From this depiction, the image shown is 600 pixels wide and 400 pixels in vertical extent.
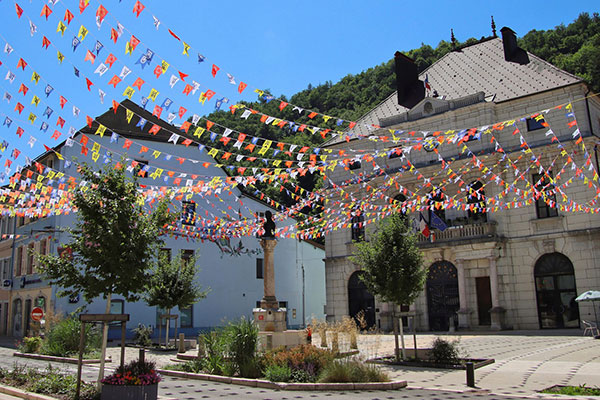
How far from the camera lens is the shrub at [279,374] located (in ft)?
41.0

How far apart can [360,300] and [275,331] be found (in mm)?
15958

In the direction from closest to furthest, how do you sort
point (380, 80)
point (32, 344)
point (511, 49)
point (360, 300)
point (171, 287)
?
point (32, 344) → point (171, 287) → point (511, 49) → point (360, 300) → point (380, 80)

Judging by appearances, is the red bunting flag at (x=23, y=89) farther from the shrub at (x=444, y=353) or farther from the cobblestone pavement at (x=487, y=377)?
the shrub at (x=444, y=353)

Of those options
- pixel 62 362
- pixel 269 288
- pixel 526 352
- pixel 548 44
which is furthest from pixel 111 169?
pixel 548 44

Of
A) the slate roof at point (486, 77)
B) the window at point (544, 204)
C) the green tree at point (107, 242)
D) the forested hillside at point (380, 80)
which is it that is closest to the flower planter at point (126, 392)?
the green tree at point (107, 242)

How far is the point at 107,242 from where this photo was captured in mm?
10594

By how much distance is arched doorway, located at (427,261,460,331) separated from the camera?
95.2 feet

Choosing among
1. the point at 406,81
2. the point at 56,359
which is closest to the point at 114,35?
the point at 56,359

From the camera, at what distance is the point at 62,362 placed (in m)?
18.1

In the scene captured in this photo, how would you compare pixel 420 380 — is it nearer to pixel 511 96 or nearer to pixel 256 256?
pixel 511 96

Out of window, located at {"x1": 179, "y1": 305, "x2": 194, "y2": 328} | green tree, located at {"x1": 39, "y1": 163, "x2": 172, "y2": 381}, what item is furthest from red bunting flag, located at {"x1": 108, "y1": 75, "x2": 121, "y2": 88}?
window, located at {"x1": 179, "y1": 305, "x2": 194, "y2": 328}

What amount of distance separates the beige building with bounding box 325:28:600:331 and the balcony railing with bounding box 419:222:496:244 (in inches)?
2.1

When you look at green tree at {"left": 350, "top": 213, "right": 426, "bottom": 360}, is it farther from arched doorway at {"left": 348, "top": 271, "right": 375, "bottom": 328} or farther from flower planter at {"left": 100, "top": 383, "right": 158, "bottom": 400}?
arched doorway at {"left": 348, "top": 271, "right": 375, "bottom": 328}

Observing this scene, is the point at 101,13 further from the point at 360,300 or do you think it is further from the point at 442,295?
the point at 360,300
